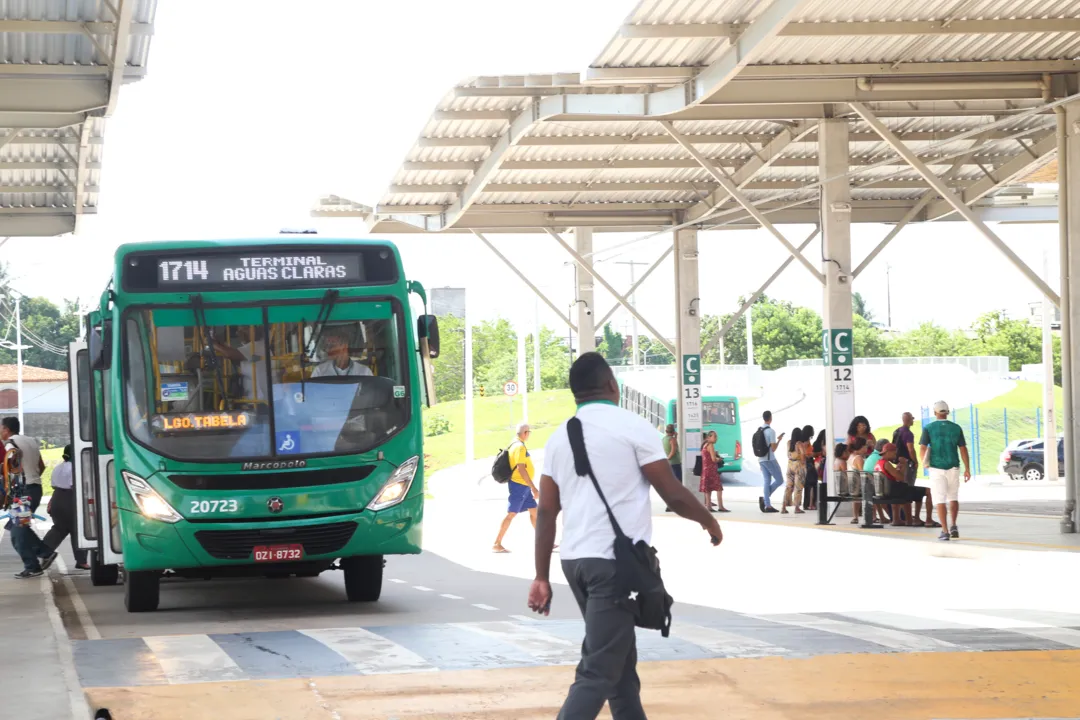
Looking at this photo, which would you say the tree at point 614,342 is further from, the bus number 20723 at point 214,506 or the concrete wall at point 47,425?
the bus number 20723 at point 214,506

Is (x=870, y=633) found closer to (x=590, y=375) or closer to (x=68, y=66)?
(x=590, y=375)

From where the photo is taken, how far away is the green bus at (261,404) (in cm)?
1285

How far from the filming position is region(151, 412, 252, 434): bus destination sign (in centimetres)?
1289

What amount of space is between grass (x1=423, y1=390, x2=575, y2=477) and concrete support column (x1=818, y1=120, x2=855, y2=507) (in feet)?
171

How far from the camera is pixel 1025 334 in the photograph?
120188 millimetres

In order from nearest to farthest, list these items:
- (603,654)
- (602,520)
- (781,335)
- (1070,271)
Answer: (603,654) < (602,520) < (1070,271) < (781,335)

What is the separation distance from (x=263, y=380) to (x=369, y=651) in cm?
343

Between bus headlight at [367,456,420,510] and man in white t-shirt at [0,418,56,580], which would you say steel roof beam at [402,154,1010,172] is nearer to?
man in white t-shirt at [0,418,56,580]

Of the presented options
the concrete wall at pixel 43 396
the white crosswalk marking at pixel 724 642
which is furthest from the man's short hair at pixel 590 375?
the concrete wall at pixel 43 396

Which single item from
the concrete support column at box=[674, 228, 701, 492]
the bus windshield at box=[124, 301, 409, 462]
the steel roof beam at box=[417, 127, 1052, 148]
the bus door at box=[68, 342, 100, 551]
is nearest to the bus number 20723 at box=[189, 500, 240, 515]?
the bus windshield at box=[124, 301, 409, 462]

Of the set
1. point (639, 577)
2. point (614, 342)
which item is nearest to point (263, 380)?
point (639, 577)

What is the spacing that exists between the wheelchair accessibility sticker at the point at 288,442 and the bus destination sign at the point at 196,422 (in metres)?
0.31

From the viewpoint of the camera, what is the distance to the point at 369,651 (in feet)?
34.2

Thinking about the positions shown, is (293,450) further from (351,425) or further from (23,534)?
(23,534)
